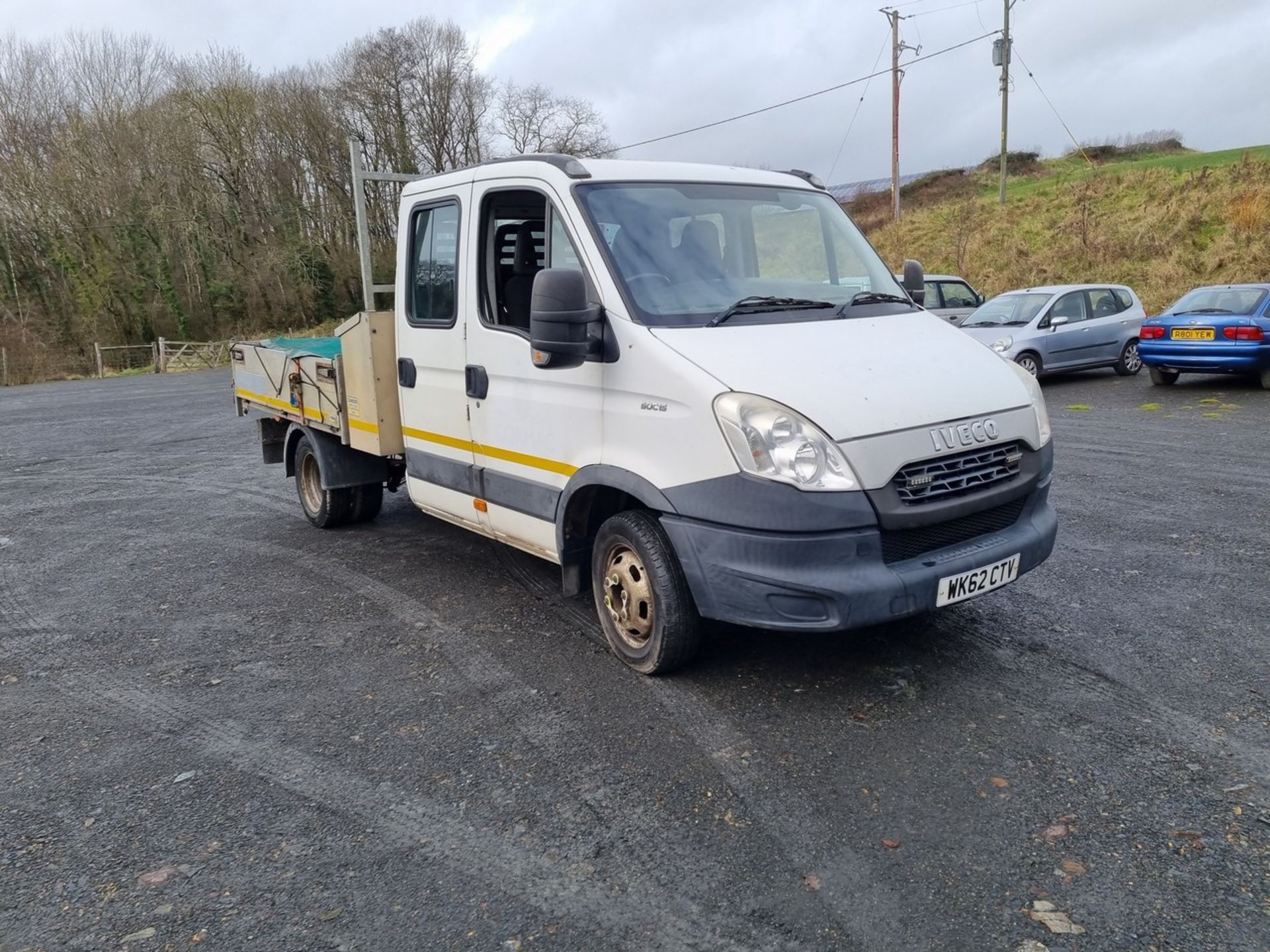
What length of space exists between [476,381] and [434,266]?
88cm

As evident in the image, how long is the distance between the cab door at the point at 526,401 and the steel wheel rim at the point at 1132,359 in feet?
46.5

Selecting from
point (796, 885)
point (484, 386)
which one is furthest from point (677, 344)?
point (796, 885)

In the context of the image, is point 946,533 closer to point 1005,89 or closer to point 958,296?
point 958,296

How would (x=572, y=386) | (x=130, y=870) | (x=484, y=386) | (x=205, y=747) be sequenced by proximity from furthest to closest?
(x=484, y=386), (x=572, y=386), (x=205, y=747), (x=130, y=870)

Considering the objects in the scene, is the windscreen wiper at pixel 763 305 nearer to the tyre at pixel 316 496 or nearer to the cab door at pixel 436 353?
the cab door at pixel 436 353

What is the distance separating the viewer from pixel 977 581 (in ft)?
12.7

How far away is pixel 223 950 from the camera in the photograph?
2637 mm

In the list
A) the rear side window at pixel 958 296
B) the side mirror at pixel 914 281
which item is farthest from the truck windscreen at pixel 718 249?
the rear side window at pixel 958 296

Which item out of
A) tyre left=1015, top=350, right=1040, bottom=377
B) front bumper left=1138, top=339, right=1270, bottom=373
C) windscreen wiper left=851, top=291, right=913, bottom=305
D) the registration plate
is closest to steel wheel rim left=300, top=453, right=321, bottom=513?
windscreen wiper left=851, top=291, right=913, bottom=305

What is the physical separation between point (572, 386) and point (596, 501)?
57cm

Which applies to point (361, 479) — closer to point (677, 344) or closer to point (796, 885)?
point (677, 344)

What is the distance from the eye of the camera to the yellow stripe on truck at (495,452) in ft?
14.8

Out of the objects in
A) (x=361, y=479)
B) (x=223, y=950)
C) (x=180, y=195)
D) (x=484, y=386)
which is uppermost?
(x=180, y=195)

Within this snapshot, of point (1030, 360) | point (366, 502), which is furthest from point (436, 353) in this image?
point (1030, 360)
